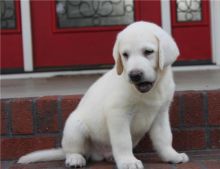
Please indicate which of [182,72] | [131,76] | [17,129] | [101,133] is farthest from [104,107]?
[182,72]

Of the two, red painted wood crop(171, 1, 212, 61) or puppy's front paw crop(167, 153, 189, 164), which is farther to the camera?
red painted wood crop(171, 1, 212, 61)

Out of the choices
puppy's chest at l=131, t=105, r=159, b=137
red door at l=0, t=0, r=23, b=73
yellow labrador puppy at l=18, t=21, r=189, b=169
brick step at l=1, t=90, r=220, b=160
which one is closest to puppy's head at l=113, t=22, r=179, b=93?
yellow labrador puppy at l=18, t=21, r=189, b=169

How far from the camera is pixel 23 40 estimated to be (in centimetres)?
506

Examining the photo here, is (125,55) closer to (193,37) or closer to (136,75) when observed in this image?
(136,75)

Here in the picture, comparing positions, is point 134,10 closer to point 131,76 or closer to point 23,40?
point 23,40

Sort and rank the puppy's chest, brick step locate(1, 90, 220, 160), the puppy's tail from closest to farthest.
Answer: the puppy's chest < the puppy's tail < brick step locate(1, 90, 220, 160)

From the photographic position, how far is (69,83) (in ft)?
14.7

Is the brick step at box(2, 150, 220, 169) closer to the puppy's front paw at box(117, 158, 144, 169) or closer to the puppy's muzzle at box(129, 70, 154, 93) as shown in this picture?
the puppy's front paw at box(117, 158, 144, 169)

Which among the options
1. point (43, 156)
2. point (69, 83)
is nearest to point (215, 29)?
point (69, 83)

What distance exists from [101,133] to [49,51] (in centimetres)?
187

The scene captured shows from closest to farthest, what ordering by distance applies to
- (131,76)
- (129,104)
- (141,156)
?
(131,76) < (129,104) < (141,156)

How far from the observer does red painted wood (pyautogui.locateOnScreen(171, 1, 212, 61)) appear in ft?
16.7

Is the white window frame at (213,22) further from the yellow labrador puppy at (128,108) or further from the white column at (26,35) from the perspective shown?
the yellow labrador puppy at (128,108)

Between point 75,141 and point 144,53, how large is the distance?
2.40 ft
